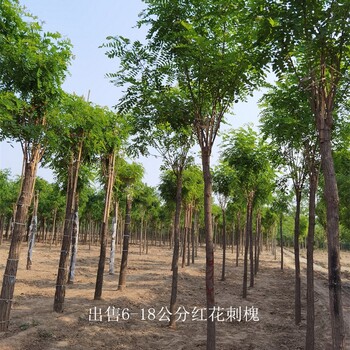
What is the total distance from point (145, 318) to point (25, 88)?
8.11 meters

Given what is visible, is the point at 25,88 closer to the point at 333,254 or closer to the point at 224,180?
the point at 333,254

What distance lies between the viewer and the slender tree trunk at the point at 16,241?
7705 millimetres

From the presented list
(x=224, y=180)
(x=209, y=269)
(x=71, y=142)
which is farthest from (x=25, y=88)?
(x=224, y=180)

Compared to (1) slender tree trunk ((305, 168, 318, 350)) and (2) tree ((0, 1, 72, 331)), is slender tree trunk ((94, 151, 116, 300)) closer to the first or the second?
(2) tree ((0, 1, 72, 331))

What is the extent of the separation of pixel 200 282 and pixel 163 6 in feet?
51.8

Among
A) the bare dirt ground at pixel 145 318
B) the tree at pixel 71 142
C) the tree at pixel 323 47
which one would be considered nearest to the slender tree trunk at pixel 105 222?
the bare dirt ground at pixel 145 318

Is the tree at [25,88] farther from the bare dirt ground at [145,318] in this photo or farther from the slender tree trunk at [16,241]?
the bare dirt ground at [145,318]

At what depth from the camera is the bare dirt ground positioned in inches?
346

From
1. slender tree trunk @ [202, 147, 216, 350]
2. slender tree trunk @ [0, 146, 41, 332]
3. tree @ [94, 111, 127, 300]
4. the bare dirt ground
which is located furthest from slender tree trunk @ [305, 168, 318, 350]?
slender tree trunk @ [0, 146, 41, 332]

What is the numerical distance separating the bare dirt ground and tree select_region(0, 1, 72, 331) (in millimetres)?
1586

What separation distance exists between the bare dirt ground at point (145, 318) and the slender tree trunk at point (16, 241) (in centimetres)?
62

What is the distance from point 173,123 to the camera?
309 inches

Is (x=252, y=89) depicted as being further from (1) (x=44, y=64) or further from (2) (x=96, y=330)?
(2) (x=96, y=330)

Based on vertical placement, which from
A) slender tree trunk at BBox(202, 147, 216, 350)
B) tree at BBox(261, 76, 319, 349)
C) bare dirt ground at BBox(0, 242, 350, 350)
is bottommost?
bare dirt ground at BBox(0, 242, 350, 350)
